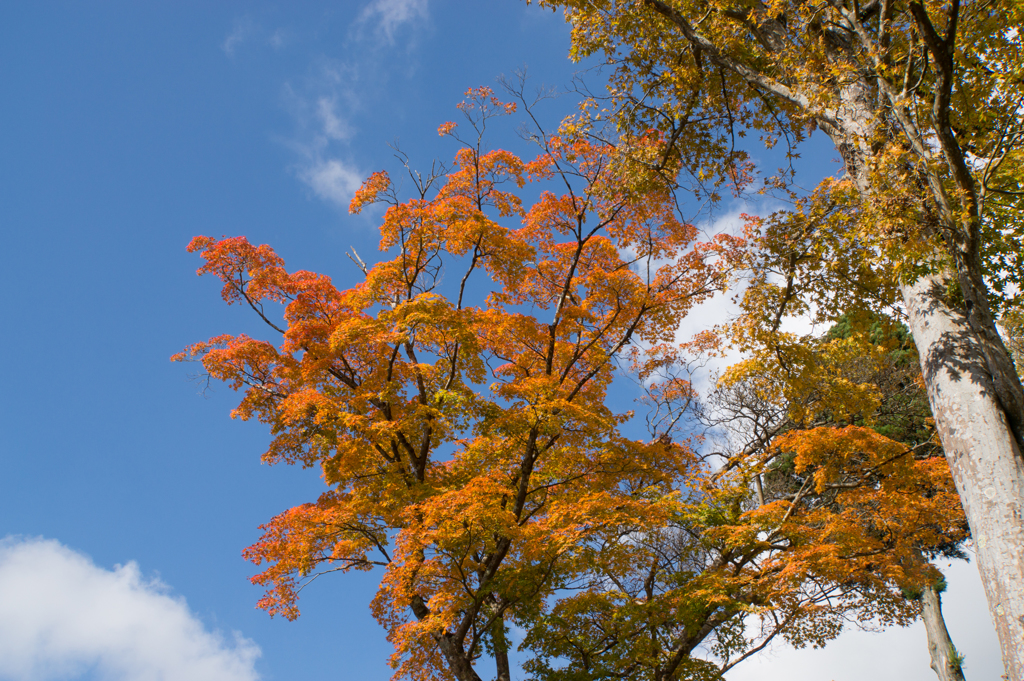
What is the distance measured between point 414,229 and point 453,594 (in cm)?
570

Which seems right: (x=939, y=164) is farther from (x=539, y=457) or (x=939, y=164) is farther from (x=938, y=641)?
(x=938, y=641)

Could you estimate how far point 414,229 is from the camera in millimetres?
10719

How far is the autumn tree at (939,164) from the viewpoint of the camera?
4.54m

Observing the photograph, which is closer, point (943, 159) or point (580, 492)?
point (943, 159)

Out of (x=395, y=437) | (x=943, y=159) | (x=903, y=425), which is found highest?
(x=903, y=425)

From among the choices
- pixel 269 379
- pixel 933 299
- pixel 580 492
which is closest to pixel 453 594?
pixel 580 492

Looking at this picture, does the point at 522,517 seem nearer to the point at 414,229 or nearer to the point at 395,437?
the point at 395,437

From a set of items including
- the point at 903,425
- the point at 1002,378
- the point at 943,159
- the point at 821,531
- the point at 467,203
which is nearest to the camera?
the point at 1002,378

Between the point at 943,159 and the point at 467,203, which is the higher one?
the point at 467,203

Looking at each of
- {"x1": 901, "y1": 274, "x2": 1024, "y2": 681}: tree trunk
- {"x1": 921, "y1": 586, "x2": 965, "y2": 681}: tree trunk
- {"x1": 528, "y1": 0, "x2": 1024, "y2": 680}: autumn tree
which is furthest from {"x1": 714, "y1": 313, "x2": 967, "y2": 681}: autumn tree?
{"x1": 901, "y1": 274, "x2": 1024, "y2": 681}: tree trunk

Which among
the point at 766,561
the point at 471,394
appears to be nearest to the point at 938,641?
the point at 766,561

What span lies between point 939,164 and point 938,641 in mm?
13093

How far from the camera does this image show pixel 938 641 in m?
13.9

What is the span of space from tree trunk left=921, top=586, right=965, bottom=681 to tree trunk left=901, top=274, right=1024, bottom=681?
38.5 ft
